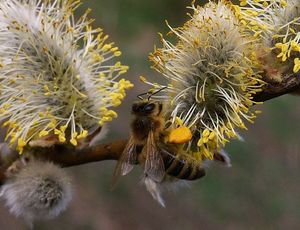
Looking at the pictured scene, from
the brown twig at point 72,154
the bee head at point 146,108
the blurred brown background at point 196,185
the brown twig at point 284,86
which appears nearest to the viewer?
the brown twig at point 284,86

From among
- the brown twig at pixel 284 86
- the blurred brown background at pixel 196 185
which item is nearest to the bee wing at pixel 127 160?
the brown twig at pixel 284 86

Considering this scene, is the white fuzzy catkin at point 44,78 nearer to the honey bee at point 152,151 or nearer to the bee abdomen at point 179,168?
the honey bee at point 152,151

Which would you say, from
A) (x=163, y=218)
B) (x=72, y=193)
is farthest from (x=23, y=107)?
(x=163, y=218)

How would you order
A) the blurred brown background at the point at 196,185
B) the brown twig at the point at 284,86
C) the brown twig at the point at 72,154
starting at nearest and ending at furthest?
the brown twig at the point at 284,86, the brown twig at the point at 72,154, the blurred brown background at the point at 196,185

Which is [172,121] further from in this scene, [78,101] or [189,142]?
[78,101]

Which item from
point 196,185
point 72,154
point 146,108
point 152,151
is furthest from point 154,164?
point 196,185

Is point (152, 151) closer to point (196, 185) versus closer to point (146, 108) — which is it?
point (146, 108)

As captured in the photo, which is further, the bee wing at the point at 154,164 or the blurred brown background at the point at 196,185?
the blurred brown background at the point at 196,185
